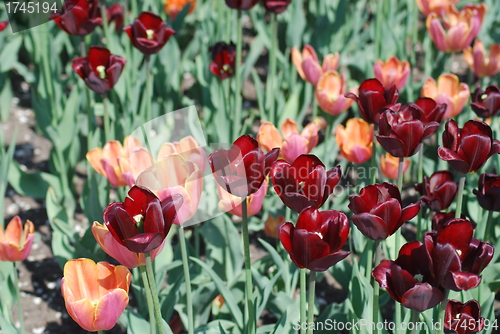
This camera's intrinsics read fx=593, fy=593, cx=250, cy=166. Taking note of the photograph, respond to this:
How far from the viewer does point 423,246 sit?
102cm

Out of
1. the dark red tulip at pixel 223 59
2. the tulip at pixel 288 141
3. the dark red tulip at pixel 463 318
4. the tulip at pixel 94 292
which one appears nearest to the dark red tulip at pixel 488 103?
the tulip at pixel 288 141

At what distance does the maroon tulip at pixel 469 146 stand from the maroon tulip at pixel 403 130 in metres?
0.05

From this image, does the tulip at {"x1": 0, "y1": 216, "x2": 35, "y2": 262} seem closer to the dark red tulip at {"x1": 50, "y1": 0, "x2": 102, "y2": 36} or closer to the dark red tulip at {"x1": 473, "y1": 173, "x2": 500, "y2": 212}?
the dark red tulip at {"x1": 50, "y1": 0, "x2": 102, "y2": 36}

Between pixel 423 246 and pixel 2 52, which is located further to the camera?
pixel 2 52

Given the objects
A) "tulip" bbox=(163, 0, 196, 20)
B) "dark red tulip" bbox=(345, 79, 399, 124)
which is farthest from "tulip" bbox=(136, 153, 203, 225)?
"tulip" bbox=(163, 0, 196, 20)

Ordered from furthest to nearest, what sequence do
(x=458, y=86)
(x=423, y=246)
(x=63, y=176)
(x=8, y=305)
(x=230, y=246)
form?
(x=63, y=176) < (x=458, y=86) < (x=230, y=246) < (x=8, y=305) < (x=423, y=246)

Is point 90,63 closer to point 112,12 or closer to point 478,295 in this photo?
point 112,12

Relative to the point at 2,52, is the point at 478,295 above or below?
below

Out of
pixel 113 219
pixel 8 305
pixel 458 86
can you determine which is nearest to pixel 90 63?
pixel 8 305

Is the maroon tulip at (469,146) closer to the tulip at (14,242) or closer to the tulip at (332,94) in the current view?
the tulip at (332,94)

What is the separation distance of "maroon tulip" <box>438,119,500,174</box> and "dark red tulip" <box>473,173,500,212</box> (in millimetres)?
143

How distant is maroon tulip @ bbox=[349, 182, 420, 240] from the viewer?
1.11 metres

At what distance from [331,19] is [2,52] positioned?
172 cm

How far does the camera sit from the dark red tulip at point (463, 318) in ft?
4.00
